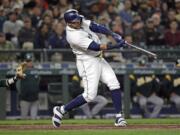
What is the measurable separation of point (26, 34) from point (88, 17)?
1957mm

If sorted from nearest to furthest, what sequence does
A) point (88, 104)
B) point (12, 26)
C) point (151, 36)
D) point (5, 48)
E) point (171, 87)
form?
point (88, 104)
point (5, 48)
point (171, 87)
point (12, 26)
point (151, 36)

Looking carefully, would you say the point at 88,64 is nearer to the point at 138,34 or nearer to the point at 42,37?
the point at 42,37

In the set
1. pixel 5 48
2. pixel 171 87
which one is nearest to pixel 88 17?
pixel 5 48

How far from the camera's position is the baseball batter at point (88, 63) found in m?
10.9

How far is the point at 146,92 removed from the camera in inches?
593

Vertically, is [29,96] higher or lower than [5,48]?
lower

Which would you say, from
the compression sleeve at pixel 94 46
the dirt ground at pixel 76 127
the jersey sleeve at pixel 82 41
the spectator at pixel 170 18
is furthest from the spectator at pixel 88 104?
the compression sleeve at pixel 94 46

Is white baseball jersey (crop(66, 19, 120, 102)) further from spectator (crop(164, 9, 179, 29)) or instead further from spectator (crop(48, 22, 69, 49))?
spectator (crop(164, 9, 179, 29))

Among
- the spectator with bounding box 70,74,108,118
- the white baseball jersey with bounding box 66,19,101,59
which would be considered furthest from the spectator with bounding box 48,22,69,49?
the white baseball jersey with bounding box 66,19,101,59

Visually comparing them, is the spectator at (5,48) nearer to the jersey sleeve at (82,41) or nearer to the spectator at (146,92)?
the spectator at (146,92)

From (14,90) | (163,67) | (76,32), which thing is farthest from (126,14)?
(76,32)

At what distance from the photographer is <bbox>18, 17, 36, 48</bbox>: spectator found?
50.6 feet

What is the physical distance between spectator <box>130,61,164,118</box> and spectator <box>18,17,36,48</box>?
250 cm

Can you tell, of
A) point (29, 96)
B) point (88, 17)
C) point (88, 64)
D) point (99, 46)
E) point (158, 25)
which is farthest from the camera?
point (158, 25)
